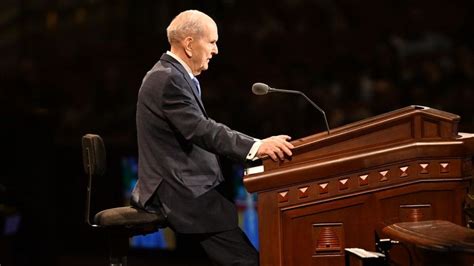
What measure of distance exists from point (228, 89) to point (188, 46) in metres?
4.14

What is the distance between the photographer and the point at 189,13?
3.63 m

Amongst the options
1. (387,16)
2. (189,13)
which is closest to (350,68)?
(387,16)

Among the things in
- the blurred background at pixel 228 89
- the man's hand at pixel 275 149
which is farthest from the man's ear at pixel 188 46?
the blurred background at pixel 228 89

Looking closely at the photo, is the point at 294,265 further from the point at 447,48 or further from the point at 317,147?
the point at 447,48

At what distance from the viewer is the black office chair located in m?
3.61

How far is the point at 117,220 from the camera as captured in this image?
3625 mm

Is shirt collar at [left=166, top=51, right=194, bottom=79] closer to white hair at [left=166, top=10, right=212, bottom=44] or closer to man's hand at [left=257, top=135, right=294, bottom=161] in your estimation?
white hair at [left=166, top=10, right=212, bottom=44]

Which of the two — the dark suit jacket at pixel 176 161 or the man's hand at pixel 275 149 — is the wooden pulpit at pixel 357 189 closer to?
the man's hand at pixel 275 149

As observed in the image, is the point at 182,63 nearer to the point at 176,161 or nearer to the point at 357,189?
the point at 176,161

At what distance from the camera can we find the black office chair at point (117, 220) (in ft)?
11.8

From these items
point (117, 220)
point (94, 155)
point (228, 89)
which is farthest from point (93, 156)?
point (228, 89)

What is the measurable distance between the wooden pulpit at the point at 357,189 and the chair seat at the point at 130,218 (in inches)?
17.6

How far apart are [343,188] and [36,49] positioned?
727 cm

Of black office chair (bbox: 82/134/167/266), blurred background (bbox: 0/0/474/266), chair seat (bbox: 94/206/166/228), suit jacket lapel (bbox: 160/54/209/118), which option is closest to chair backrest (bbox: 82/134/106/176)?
black office chair (bbox: 82/134/167/266)
